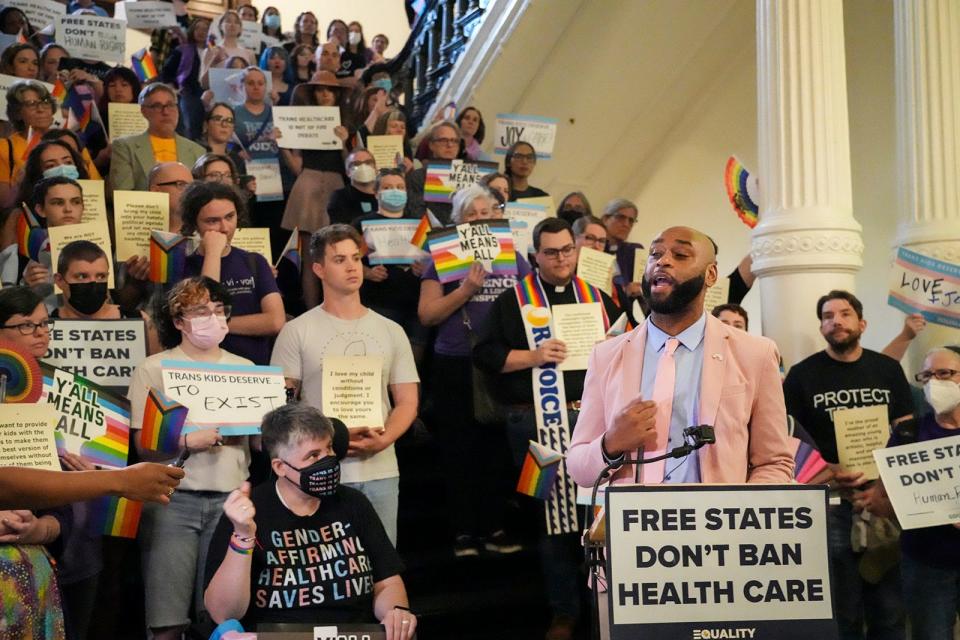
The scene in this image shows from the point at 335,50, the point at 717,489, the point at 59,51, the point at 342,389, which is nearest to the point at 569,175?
the point at 335,50

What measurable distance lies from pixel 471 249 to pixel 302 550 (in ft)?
8.47

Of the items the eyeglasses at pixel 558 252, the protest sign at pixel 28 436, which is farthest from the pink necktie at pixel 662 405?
the eyeglasses at pixel 558 252

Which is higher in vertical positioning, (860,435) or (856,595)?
(860,435)

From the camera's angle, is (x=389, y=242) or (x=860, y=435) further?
(x=389, y=242)

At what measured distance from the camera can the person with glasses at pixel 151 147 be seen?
705cm

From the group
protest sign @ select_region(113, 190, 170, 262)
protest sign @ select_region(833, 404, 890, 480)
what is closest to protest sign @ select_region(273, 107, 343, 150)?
protest sign @ select_region(113, 190, 170, 262)

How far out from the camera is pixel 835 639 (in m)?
2.88

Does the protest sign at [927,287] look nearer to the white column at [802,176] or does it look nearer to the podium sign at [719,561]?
the white column at [802,176]

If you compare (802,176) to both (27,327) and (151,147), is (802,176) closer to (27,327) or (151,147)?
(151,147)

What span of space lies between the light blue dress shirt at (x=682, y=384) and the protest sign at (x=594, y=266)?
10.4 ft

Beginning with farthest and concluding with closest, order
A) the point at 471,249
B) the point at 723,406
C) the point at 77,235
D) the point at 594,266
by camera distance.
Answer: the point at 594,266, the point at 471,249, the point at 77,235, the point at 723,406

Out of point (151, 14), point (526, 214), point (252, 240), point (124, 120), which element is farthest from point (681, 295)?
point (151, 14)

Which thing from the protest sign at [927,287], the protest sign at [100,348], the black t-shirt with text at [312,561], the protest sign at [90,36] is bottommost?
the black t-shirt with text at [312,561]

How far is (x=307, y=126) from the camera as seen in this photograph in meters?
8.11
